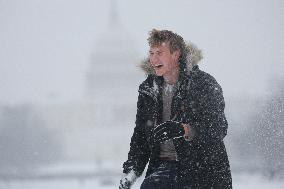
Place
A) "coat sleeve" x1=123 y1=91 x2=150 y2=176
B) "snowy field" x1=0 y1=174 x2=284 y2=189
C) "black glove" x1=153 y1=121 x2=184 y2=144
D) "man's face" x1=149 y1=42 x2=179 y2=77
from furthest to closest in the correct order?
"snowy field" x1=0 y1=174 x2=284 y2=189 → "coat sleeve" x1=123 y1=91 x2=150 y2=176 → "man's face" x1=149 y1=42 x2=179 y2=77 → "black glove" x1=153 y1=121 x2=184 y2=144

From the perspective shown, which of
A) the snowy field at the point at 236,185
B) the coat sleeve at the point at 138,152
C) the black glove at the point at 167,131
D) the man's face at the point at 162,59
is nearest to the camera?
the black glove at the point at 167,131

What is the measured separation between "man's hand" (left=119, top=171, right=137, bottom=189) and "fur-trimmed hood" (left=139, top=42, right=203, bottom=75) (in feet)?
1.43

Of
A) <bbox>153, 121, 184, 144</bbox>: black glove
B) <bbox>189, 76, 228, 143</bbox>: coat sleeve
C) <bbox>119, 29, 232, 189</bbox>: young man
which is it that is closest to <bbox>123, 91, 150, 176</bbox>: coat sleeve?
Answer: <bbox>119, 29, 232, 189</bbox>: young man

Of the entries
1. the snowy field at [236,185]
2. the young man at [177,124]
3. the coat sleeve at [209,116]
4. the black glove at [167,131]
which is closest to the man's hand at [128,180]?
the young man at [177,124]

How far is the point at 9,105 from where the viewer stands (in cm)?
8219

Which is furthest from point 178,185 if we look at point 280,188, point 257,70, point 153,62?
point 257,70

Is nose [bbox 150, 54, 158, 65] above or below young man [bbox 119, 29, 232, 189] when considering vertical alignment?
above

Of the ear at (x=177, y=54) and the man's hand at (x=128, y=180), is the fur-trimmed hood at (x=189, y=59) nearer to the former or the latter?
the ear at (x=177, y=54)

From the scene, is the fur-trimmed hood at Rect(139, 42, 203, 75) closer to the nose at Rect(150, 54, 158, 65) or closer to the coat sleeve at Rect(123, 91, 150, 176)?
the nose at Rect(150, 54, 158, 65)

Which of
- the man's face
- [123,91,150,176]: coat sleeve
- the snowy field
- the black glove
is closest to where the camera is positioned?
the black glove

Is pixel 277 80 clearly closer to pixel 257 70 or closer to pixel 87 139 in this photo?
pixel 87 139

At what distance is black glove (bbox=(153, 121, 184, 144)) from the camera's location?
3422 mm

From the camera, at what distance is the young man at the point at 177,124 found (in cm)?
344

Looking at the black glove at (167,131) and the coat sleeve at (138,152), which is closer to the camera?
the black glove at (167,131)
